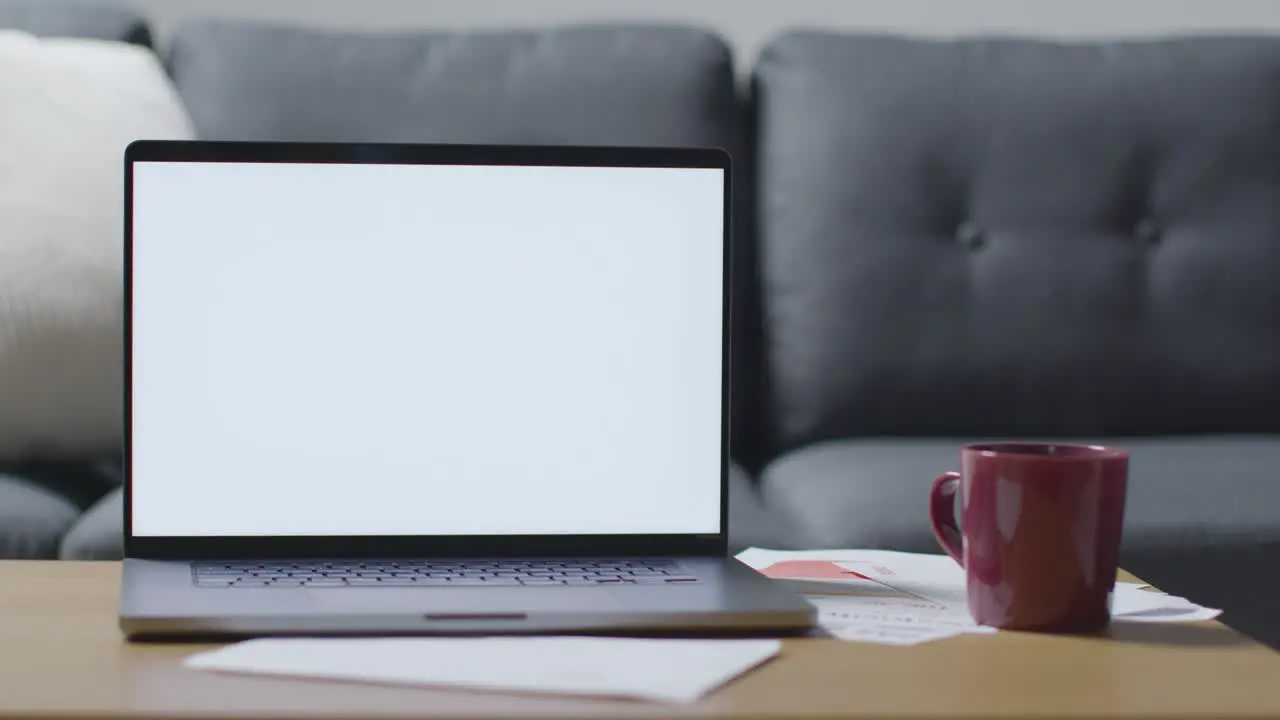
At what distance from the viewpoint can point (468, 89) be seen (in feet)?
5.49

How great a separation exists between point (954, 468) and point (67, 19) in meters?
1.20

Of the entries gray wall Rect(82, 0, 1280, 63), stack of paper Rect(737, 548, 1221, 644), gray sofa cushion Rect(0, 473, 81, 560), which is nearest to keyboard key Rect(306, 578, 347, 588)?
stack of paper Rect(737, 548, 1221, 644)

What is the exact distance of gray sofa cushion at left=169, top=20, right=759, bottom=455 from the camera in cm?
166

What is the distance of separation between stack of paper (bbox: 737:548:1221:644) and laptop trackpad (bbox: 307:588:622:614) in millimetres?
115

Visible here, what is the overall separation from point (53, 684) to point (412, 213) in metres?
0.33

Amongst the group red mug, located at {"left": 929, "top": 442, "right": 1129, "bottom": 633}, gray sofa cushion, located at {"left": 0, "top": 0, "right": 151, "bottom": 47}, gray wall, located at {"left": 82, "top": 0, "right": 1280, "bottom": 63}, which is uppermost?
gray wall, located at {"left": 82, "top": 0, "right": 1280, "bottom": 63}

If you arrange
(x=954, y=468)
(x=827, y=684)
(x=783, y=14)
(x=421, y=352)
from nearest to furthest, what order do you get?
(x=827, y=684) < (x=421, y=352) < (x=954, y=468) < (x=783, y=14)

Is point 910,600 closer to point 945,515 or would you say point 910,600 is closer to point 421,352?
point 945,515

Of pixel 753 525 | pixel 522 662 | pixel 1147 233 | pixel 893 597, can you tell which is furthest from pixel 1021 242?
pixel 522 662

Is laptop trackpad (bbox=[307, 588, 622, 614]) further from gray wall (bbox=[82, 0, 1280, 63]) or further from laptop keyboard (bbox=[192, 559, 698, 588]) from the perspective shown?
gray wall (bbox=[82, 0, 1280, 63])

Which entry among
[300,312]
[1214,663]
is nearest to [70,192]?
[300,312]

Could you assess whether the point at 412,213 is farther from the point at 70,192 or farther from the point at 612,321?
the point at 70,192

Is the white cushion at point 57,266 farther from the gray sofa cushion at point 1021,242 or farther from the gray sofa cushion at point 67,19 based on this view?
the gray sofa cushion at point 1021,242

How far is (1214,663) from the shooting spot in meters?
0.58
